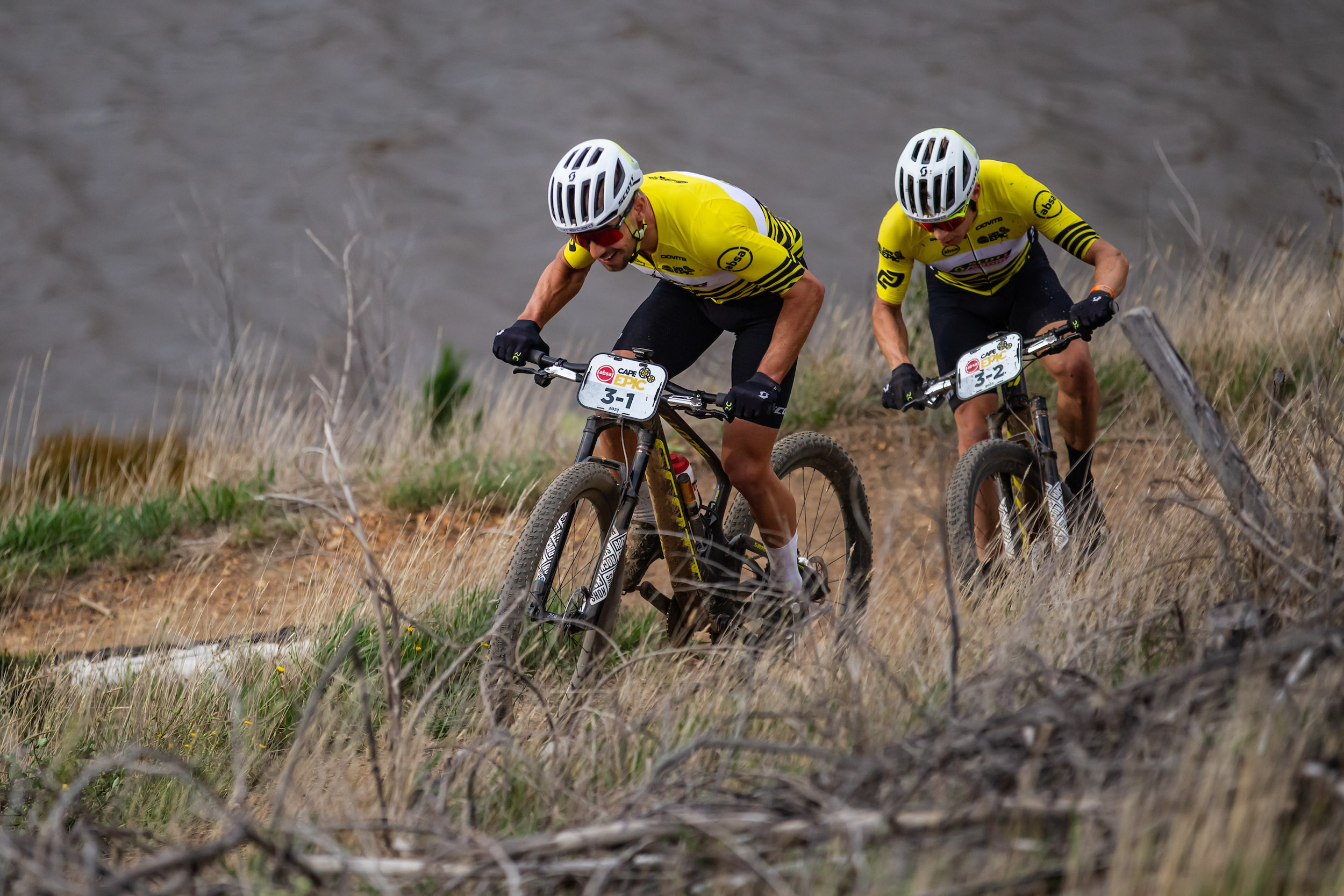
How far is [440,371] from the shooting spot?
941 cm

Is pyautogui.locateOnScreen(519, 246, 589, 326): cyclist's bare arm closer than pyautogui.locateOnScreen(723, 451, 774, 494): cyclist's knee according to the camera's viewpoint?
No

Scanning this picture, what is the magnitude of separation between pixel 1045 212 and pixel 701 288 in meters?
1.59

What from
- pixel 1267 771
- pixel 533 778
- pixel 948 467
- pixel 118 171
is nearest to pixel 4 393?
pixel 118 171

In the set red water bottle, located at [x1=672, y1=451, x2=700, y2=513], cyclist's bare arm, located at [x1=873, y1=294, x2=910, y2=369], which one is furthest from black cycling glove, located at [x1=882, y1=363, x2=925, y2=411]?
red water bottle, located at [x1=672, y1=451, x2=700, y2=513]

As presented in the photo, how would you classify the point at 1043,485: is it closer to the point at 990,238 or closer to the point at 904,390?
the point at 904,390

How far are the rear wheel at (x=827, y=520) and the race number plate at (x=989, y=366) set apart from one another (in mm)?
627

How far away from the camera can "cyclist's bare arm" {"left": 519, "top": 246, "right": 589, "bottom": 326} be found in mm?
4262

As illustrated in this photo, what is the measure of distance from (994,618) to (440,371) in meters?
6.79

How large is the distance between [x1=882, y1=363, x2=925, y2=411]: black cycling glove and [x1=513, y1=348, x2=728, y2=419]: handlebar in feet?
2.87

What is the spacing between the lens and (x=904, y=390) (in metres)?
4.31

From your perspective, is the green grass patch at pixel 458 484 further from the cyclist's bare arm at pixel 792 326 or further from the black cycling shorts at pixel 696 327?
the cyclist's bare arm at pixel 792 326

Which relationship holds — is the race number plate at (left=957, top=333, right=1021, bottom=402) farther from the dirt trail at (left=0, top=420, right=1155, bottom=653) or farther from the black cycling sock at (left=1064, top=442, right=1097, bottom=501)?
the dirt trail at (left=0, top=420, right=1155, bottom=653)

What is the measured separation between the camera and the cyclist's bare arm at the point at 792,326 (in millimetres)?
3924

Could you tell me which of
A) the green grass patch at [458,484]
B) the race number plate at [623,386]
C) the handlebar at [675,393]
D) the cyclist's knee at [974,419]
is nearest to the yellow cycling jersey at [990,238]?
the cyclist's knee at [974,419]
